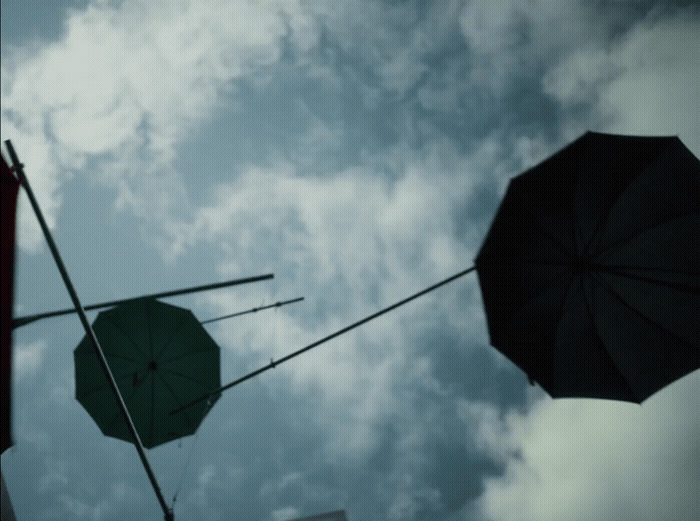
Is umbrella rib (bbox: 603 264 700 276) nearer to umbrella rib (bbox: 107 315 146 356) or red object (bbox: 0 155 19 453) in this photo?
red object (bbox: 0 155 19 453)

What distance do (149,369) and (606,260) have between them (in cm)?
1030

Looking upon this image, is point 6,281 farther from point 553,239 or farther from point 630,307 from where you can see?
point 630,307

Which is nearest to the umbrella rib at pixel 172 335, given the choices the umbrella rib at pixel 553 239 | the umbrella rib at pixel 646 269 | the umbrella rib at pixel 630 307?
the umbrella rib at pixel 553 239

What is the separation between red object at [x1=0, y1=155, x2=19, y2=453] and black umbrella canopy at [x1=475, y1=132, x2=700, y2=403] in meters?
5.42

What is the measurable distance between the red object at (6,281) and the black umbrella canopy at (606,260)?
5.42 metres

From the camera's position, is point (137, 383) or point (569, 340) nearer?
point (569, 340)

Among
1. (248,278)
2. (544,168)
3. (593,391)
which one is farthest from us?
(593,391)

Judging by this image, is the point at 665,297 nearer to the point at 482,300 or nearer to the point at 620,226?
the point at 620,226

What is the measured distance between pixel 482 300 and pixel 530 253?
3.38 feet

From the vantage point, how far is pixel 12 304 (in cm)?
258

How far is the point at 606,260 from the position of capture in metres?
6.09

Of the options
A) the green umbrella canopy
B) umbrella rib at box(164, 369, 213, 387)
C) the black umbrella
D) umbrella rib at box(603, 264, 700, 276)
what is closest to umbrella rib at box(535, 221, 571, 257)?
the black umbrella

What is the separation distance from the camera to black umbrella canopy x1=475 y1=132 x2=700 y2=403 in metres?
5.95

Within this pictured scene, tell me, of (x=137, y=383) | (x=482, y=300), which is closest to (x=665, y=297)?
(x=482, y=300)
